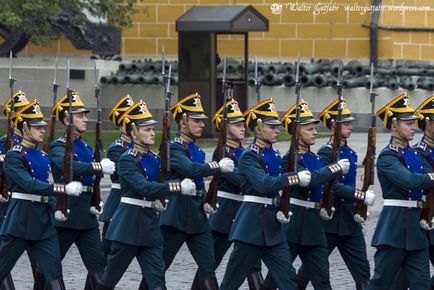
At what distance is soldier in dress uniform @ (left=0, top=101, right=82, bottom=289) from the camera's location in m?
12.0

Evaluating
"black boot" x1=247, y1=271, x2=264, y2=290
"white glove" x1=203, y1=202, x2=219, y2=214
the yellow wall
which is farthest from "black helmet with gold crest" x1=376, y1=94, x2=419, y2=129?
the yellow wall

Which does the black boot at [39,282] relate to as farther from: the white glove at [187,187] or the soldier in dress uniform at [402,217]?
the soldier in dress uniform at [402,217]

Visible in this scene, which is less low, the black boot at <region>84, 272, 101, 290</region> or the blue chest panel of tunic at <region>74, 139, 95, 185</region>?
the blue chest panel of tunic at <region>74, 139, 95, 185</region>

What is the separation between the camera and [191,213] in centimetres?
1266

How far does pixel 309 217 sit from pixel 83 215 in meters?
1.95

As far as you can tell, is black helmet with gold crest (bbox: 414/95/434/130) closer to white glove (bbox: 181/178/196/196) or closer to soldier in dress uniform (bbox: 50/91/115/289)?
white glove (bbox: 181/178/196/196)

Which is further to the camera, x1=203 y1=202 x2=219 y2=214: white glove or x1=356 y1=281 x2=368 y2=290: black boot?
x1=203 y1=202 x2=219 y2=214: white glove

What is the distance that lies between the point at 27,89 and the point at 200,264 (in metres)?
20.9

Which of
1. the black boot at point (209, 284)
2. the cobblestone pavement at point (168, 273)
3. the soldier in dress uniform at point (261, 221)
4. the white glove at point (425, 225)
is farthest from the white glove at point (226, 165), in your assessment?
the cobblestone pavement at point (168, 273)

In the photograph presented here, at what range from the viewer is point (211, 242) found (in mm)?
12641

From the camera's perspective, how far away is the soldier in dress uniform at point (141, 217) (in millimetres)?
11805

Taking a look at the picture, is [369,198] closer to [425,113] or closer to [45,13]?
[425,113]

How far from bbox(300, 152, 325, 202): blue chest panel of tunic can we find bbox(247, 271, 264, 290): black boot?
988 mm

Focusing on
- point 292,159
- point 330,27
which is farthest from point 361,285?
point 330,27
